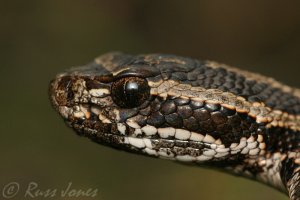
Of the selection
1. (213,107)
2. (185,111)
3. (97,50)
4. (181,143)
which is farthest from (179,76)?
(97,50)

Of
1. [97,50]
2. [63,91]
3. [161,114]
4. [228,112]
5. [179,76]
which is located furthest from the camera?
[97,50]

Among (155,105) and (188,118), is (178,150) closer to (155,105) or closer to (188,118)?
(188,118)

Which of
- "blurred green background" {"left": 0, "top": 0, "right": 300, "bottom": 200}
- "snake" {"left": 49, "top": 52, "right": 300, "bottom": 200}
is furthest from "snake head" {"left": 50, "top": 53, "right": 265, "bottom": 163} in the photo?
"blurred green background" {"left": 0, "top": 0, "right": 300, "bottom": 200}

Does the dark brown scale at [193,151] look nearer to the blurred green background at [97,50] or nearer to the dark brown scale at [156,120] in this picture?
the dark brown scale at [156,120]

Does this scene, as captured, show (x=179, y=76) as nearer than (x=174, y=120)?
No

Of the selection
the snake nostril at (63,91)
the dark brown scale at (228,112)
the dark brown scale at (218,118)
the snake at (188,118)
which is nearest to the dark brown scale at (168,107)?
the snake at (188,118)

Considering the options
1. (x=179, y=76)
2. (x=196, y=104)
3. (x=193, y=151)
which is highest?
(x=179, y=76)

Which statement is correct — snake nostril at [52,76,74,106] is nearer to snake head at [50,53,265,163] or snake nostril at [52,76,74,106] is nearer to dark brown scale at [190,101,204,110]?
snake head at [50,53,265,163]

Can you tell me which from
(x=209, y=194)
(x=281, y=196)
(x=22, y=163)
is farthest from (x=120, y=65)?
(x=22, y=163)
